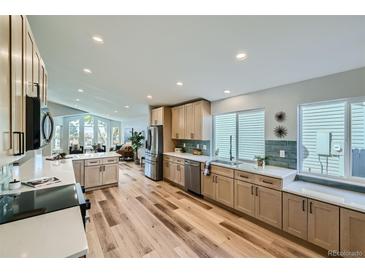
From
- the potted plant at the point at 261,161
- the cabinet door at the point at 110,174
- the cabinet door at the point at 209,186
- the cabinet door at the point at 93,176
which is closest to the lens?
the potted plant at the point at 261,161

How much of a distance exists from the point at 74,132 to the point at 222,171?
1099 centimetres

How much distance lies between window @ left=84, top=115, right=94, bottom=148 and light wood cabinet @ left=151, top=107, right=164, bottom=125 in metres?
7.71

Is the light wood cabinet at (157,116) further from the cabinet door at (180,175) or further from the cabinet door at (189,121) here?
the cabinet door at (180,175)

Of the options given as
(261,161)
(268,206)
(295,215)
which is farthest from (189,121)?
(295,215)

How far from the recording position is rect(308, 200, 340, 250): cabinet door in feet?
6.23

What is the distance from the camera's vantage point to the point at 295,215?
7.34 ft

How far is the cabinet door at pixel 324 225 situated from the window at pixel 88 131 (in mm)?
12085

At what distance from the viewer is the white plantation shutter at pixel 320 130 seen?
95.0 inches

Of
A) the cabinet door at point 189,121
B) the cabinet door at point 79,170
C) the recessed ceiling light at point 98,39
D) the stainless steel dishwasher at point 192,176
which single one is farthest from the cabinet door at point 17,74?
the cabinet door at point 189,121

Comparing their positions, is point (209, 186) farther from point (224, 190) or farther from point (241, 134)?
point (241, 134)

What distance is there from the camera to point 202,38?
200 cm

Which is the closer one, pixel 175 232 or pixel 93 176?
pixel 175 232

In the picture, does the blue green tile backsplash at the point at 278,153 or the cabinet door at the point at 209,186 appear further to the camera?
the cabinet door at the point at 209,186
